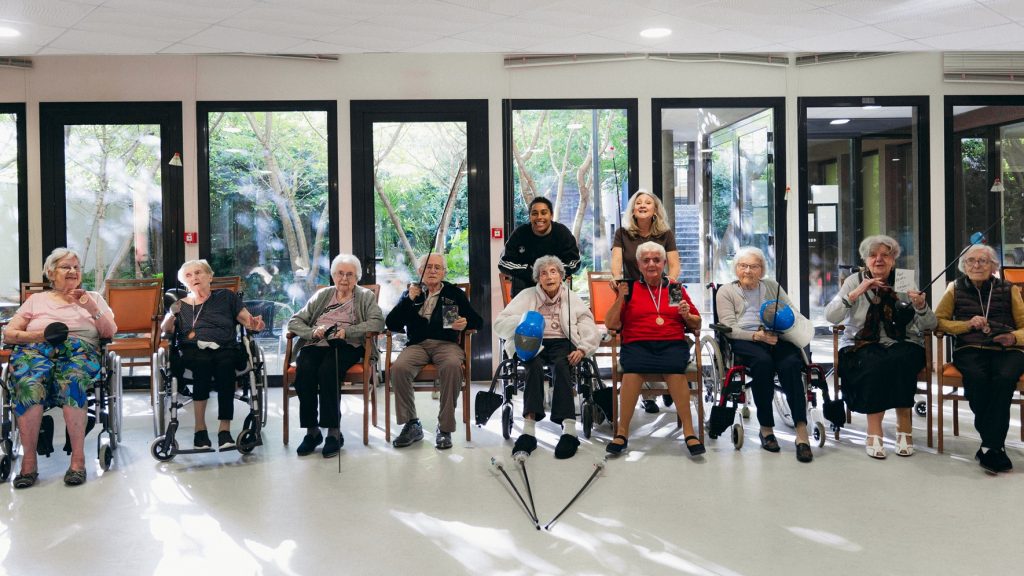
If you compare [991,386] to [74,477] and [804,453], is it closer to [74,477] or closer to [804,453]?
[804,453]

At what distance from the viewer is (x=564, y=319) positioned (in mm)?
4832

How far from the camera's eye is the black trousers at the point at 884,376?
4457 mm

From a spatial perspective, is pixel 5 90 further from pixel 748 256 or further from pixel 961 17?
pixel 961 17

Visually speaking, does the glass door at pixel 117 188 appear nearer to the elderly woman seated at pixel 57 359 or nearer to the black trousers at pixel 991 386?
the elderly woman seated at pixel 57 359

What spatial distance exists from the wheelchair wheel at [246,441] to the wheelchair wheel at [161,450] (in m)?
0.31

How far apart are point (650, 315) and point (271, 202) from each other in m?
3.54

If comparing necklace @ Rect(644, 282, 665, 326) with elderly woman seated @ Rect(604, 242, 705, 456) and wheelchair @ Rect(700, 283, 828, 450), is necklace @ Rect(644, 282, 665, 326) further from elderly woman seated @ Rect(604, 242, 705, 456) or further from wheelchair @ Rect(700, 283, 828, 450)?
wheelchair @ Rect(700, 283, 828, 450)

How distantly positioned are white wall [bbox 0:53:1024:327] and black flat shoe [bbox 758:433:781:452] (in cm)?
261

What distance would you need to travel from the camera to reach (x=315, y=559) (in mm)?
3020

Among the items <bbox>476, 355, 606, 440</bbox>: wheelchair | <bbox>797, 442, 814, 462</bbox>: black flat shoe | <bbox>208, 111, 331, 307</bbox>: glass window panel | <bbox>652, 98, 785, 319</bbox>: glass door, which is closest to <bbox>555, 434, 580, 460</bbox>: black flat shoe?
<bbox>476, 355, 606, 440</bbox>: wheelchair

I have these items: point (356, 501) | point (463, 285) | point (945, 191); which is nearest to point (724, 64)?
point (945, 191)

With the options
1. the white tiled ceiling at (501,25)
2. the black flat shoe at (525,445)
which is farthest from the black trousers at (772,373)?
the white tiled ceiling at (501,25)

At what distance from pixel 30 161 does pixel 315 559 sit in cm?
513

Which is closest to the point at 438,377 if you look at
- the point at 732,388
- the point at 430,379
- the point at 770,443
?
the point at 430,379
